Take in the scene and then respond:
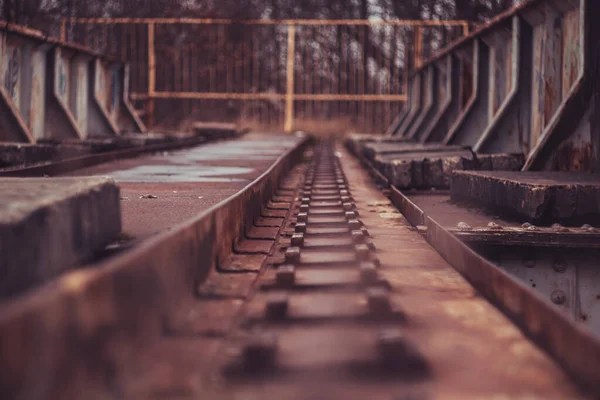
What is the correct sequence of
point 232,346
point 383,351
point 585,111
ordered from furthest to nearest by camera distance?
point 585,111, point 232,346, point 383,351

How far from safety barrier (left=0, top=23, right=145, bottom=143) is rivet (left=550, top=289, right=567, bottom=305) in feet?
20.2

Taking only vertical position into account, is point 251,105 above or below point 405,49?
below

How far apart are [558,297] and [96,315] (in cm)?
288

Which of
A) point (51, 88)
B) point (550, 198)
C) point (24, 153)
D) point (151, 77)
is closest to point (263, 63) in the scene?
point (151, 77)

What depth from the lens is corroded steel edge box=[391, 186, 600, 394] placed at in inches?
65.9

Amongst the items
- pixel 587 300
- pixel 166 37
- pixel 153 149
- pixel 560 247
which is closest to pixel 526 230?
pixel 560 247

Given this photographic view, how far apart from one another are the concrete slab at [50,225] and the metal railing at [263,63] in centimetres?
Result: 1957

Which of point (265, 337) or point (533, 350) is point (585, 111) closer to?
point (533, 350)

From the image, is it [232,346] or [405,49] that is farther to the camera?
[405,49]

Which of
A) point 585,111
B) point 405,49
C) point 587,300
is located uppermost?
point 405,49

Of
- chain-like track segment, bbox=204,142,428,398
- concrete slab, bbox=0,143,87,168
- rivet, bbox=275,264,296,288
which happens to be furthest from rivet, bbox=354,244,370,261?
concrete slab, bbox=0,143,87,168

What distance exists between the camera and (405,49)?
22406 mm

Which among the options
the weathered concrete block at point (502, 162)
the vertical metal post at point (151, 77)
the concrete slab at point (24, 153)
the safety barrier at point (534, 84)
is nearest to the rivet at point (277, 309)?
the safety barrier at point (534, 84)

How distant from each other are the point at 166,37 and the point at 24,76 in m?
15.1
